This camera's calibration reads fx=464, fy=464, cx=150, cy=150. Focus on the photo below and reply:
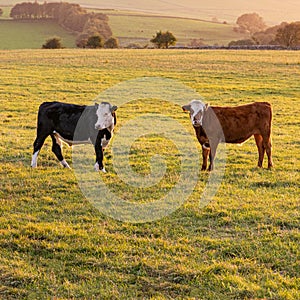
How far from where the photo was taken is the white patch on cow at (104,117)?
9859 mm

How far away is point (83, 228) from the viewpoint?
7.15 metres

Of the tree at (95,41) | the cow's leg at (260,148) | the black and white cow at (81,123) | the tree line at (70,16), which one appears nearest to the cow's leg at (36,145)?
the black and white cow at (81,123)

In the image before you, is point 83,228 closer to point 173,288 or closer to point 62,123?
point 173,288

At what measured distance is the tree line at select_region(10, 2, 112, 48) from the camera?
298 ft

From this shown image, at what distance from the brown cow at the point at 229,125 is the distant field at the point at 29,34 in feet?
232

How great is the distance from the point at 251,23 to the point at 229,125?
416 feet

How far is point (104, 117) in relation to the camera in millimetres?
9875

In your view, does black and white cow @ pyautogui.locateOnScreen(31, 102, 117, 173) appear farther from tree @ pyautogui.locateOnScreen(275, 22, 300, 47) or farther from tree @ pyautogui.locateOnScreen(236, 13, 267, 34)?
tree @ pyautogui.locateOnScreen(236, 13, 267, 34)

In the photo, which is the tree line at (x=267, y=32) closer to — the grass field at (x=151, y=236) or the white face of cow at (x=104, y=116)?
the grass field at (x=151, y=236)

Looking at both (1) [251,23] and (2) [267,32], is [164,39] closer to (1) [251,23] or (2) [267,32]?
(2) [267,32]

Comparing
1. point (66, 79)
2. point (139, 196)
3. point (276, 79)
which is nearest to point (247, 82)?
point (276, 79)

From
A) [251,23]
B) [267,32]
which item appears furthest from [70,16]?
[251,23]

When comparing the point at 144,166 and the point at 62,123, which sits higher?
the point at 62,123

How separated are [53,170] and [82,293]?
17.0 ft
